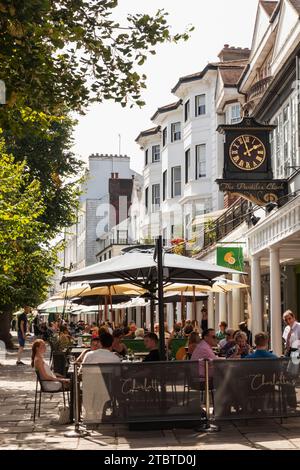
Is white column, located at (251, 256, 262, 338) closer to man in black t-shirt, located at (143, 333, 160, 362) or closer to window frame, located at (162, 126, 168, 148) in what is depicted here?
man in black t-shirt, located at (143, 333, 160, 362)

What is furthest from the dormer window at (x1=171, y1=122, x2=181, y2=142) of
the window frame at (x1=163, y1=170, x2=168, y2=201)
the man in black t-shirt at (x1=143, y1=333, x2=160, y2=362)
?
the man in black t-shirt at (x1=143, y1=333, x2=160, y2=362)

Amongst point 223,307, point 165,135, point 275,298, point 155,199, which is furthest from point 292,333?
point 155,199

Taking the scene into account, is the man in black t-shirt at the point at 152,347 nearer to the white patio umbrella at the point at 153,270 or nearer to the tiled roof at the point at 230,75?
the white patio umbrella at the point at 153,270

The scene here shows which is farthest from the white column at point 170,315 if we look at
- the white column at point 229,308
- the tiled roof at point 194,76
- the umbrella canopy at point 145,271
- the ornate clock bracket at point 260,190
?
the umbrella canopy at point 145,271

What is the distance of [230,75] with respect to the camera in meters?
36.0

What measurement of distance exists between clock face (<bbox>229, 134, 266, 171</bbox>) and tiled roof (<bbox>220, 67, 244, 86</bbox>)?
1503 centimetres

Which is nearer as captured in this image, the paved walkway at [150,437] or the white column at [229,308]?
the paved walkway at [150,437]

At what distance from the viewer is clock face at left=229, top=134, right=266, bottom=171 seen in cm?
1997

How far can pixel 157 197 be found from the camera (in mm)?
50312

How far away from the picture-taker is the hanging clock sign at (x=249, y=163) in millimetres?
19891

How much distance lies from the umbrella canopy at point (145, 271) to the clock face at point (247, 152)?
20.9 feet

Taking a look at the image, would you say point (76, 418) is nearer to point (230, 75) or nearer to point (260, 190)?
point (260, 190)

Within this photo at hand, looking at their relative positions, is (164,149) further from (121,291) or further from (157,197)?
(121,291)
